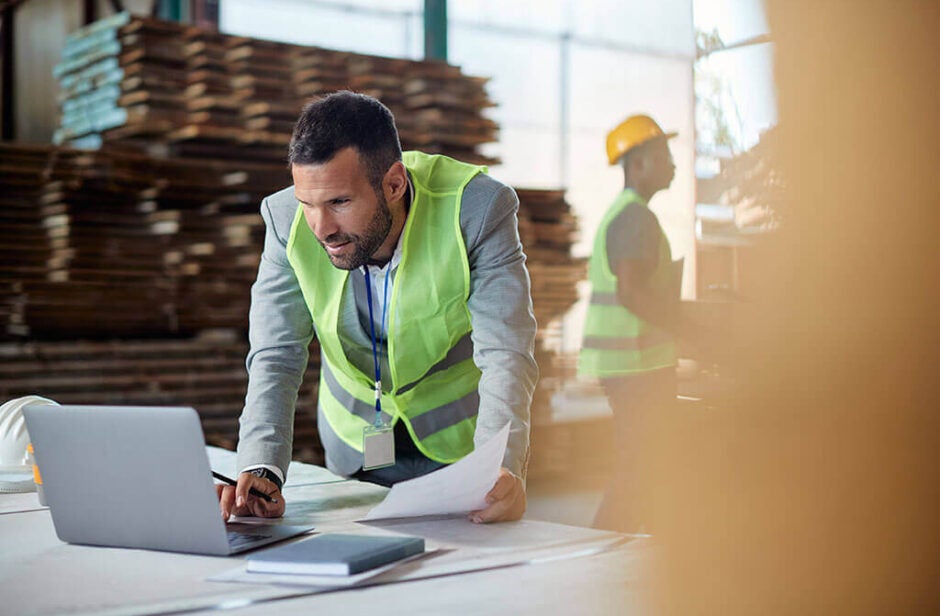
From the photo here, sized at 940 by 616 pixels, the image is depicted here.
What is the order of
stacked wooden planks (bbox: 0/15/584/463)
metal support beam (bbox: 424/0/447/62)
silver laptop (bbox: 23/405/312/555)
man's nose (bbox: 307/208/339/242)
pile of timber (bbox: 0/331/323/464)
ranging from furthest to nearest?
metal support beam (bbox: 424/0/447/62)
stacked wooden planks (bbox: 0/15/584/463)
pile of timber (bbox: 0/331/323/464)
man's nose (bbox: 307/208/339/242)
silver laptop (bbox: 23/405/312/555)

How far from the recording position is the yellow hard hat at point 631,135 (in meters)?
5.20

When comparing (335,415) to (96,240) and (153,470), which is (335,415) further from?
(96,240)

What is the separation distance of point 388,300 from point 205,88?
335 cm

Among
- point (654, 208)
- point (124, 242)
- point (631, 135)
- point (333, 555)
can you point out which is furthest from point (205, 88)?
point (333, 555)

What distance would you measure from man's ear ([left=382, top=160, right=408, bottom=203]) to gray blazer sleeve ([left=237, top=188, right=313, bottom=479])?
0.76ft

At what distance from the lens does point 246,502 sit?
1.90 metres

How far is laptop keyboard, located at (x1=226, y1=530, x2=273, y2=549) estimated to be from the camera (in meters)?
1.62

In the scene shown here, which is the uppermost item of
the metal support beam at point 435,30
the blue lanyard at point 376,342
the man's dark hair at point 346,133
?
the metal support beam at point 435,30

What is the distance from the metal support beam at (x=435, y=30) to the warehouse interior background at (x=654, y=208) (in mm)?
28

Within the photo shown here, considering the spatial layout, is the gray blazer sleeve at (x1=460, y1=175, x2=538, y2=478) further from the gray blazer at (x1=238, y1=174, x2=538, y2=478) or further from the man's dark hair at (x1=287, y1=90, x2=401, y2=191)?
the man's dark hair at (x1=287, y1=90, x2=401, y2=191)

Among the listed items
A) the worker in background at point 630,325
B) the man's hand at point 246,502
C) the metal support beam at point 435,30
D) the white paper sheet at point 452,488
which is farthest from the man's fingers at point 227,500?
the metal support beam at point 435,30

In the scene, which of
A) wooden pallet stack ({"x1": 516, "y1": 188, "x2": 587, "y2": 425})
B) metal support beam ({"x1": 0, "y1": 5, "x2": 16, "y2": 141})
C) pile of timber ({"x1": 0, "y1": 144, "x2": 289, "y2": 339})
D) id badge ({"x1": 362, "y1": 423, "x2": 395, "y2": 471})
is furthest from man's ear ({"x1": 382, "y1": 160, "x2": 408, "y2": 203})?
metal support beam ({"x1": 0, "y1": 5, "x2": 16, "y2": 141})

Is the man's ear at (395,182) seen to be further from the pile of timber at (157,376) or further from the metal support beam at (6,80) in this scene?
the metal support beam at (6,80)

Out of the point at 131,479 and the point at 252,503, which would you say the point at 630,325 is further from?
the point at 131,479
